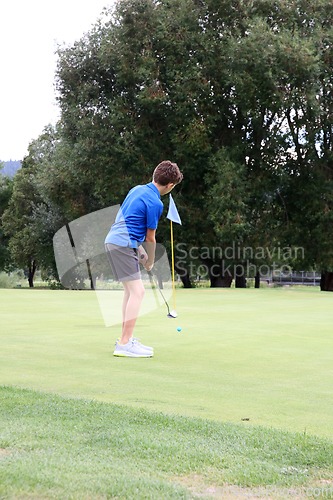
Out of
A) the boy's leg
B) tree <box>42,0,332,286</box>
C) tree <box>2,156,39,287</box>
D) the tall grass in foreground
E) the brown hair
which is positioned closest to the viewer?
the tall grass in foreground

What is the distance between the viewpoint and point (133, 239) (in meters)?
5.75

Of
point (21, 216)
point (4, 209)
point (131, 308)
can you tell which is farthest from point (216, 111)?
point (4, 209)

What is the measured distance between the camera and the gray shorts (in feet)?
18.8

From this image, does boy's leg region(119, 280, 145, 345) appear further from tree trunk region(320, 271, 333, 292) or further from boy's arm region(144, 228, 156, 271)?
tree trunk region(320, 271, 333, 292)

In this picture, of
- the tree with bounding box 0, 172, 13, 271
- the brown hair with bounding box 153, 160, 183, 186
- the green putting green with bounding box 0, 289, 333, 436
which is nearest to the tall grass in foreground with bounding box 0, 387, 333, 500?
the green putting green with bounding box 0, 289, 333, 436

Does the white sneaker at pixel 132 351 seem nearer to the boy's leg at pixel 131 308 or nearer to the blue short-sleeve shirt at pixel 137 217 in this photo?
the boy's leg at pixel 131 308

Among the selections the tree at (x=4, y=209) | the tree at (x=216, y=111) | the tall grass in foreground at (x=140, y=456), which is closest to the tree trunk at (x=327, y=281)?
the tree at (x=216, y=111)

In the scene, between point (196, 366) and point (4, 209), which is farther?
point (4, 209)

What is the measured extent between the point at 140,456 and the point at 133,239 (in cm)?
346

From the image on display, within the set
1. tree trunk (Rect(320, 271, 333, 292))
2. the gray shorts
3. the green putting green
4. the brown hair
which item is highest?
the brown hair

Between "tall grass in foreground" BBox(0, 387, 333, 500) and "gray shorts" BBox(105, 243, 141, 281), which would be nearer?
"tall grass in foreground" BBox(0, 387, 333, 500)

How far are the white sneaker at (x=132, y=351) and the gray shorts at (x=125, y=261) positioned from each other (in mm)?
759

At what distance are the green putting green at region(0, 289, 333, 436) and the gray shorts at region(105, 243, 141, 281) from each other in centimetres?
94

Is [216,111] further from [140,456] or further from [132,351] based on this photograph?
[140,456]
